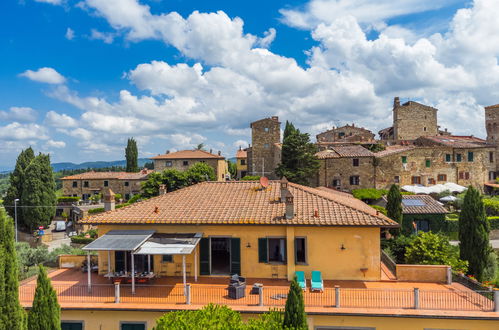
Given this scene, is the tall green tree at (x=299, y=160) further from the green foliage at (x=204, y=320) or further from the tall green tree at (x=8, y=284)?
the tall green tree at (x=8, y=284)

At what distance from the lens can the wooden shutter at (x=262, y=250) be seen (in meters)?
15.5

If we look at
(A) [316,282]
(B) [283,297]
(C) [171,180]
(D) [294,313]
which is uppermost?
(C) [171,180]

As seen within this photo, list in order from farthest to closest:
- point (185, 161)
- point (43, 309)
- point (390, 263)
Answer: point (185, 161), point (390, 263), point (43, 309)

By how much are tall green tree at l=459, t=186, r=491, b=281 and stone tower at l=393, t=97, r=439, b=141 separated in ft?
167

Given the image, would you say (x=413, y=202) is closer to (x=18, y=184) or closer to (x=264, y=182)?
(x=264, y=182)

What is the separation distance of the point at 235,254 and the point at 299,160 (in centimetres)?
3151

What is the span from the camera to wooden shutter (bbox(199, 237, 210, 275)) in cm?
1574

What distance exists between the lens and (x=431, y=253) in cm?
1712

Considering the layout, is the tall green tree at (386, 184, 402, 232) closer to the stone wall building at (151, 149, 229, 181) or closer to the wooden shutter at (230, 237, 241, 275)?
the wooden shutter at (230, 237, 241, 275)

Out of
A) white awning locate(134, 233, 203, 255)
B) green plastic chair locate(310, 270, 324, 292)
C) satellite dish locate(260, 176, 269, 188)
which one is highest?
satellite dish locate(260, 176, 269, 188)

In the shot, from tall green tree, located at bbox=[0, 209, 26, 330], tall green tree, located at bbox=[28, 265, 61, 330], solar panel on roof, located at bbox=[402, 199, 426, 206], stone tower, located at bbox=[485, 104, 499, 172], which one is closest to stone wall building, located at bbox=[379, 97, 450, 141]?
stone tower, located at bbox=[485, 104, 499, 172]

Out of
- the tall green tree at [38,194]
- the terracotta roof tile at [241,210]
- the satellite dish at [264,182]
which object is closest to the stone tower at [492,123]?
the terracotta roof tile at [241,210]

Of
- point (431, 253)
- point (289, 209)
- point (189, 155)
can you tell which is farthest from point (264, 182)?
point (189, 155)

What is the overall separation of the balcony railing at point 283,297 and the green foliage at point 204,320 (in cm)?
284
